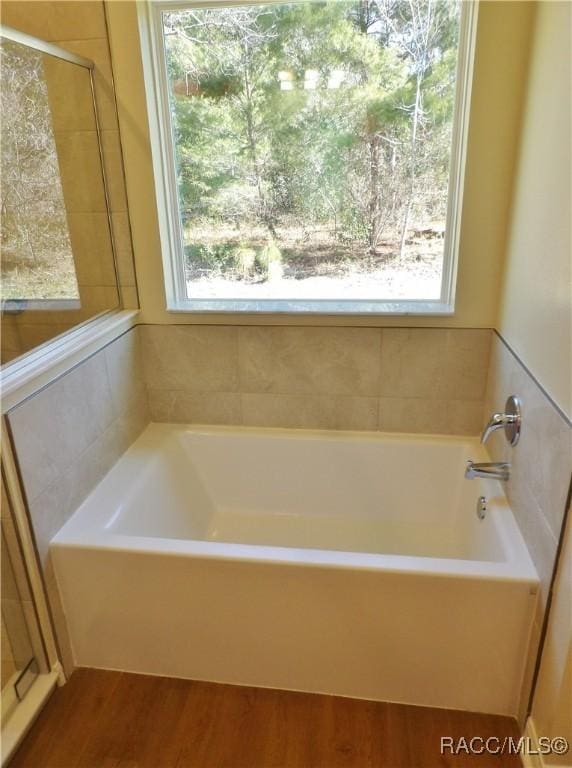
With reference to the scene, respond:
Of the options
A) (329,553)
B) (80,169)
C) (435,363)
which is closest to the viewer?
(329,553)

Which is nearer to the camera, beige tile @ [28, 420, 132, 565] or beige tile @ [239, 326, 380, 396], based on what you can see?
beige tile @ [28, 420, 132, 565]

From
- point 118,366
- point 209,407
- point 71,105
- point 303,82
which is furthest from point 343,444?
point 71,105

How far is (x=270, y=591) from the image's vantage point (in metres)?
1.50

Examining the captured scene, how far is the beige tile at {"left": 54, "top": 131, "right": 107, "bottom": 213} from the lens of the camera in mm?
1909

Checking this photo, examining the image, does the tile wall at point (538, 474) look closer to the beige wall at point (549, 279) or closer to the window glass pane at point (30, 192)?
the beige wall at point (549, 279)

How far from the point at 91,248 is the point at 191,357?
0.59m

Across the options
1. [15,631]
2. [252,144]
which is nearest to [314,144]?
[252,144]

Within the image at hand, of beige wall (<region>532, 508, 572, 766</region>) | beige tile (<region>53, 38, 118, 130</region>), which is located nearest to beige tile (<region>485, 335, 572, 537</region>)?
beige wall (<region>532, 508, 572, 766</region>)

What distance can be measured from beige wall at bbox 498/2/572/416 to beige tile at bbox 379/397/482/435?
17.5 inches

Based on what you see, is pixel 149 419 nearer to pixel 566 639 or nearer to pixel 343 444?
pixel 343 444

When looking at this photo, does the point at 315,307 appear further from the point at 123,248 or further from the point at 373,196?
the point at 123,248

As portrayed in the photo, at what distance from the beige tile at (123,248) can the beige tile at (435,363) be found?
1.08 m

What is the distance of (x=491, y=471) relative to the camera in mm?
1723

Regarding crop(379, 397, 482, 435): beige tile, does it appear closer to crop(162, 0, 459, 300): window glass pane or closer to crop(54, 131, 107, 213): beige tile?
crop(162, 0, 459, 300): window glass pane
